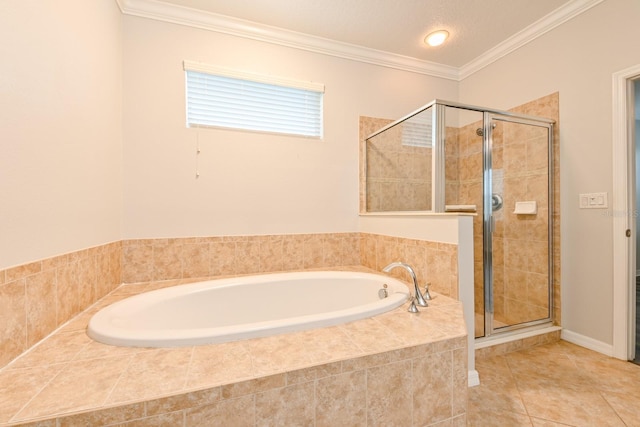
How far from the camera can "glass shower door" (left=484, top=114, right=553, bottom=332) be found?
197cm

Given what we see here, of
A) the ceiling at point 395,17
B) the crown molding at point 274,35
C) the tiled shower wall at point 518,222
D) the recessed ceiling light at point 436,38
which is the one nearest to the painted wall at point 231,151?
the crown molding at point 274,35

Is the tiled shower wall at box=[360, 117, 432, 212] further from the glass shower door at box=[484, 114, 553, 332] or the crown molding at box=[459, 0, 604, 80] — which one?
the crown molding at box=[459, 0, 604, 80]

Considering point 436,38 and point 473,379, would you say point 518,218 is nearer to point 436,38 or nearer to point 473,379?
point 473,379

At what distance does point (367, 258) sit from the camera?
228cm

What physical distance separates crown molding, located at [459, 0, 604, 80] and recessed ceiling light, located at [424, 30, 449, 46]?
0.56 m

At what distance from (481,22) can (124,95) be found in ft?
8.73

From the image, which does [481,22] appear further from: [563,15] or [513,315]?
[513,315]

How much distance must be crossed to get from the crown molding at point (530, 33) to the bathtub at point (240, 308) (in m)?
2.27

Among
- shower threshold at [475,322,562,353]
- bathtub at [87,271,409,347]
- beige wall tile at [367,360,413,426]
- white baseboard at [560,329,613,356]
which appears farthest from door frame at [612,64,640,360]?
beige wall tile at [367,360,413,426]

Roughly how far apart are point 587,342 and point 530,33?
2344mm

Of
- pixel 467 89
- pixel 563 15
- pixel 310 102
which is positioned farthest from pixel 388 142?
pixel 563 15

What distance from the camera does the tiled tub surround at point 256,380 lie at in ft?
2.20

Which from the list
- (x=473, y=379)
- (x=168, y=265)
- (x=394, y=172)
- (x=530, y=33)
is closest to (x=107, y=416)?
(x=168, y=265)

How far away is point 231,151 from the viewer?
201 centimetres
